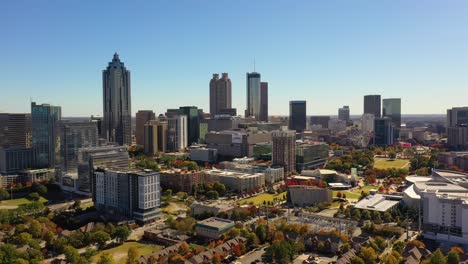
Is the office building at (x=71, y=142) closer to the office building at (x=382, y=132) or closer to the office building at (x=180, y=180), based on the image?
the office building at (x=180, y=180)

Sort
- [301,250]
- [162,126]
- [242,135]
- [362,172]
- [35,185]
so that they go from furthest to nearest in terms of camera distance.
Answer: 1. [162,126]
2. [242,135]
3. [362,172]
4. [35,185]
5. [301,250]

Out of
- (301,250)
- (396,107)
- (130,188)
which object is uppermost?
(396,107)

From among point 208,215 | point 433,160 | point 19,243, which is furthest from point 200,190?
point 433,160

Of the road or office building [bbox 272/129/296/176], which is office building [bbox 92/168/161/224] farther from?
office building [bbox 272/129/296/176]

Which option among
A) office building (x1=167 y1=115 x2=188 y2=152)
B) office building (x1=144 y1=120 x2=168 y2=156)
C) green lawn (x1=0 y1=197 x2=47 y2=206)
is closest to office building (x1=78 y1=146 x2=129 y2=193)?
green lawn (x1=0 y1=197 x2=47 y2=206)

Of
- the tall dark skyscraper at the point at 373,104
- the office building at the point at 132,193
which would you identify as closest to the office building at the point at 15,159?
the office building at the point at 132,193

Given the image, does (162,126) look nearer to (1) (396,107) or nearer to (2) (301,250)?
A: (2) (301,250)
